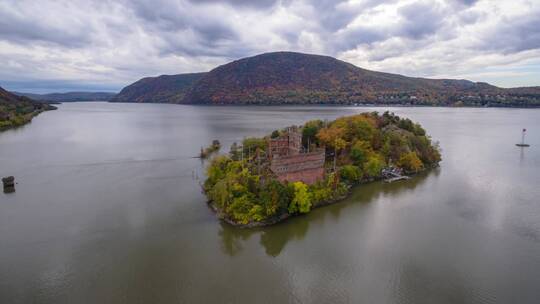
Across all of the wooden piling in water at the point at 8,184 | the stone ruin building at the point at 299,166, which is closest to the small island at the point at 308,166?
the stone ruin building at the point at 299,166

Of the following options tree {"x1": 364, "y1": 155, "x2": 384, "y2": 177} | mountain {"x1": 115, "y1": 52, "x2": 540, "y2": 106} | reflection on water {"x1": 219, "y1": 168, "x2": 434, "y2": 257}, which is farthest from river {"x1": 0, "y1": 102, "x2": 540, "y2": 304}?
mountain {"x1": 115, "y1": 52, "x2": 540, "y2": 106}

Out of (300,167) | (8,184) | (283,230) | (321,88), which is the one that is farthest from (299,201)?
(321,88)

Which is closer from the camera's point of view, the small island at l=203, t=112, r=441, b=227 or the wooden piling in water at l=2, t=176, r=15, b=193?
the small island at l=203, t=112, r=441, b=227

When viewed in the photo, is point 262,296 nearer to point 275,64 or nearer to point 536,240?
point 536,240

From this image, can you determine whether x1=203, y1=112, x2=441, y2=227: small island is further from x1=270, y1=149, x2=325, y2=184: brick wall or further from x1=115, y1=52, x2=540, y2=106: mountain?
x1=115, y1=52, x2=540, y2=106: mountain

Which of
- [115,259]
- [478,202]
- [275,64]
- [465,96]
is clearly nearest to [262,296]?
[115,259]

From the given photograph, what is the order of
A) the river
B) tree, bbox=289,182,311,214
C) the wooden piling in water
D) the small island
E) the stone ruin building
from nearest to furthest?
1. the river
2. the small island
3. tree, bbox=289,182,311,214
4. the stone ruin building
5. the wooden piling in water

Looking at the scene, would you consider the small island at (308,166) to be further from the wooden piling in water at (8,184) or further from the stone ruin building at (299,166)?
the wooden piling in water at (8,184)
